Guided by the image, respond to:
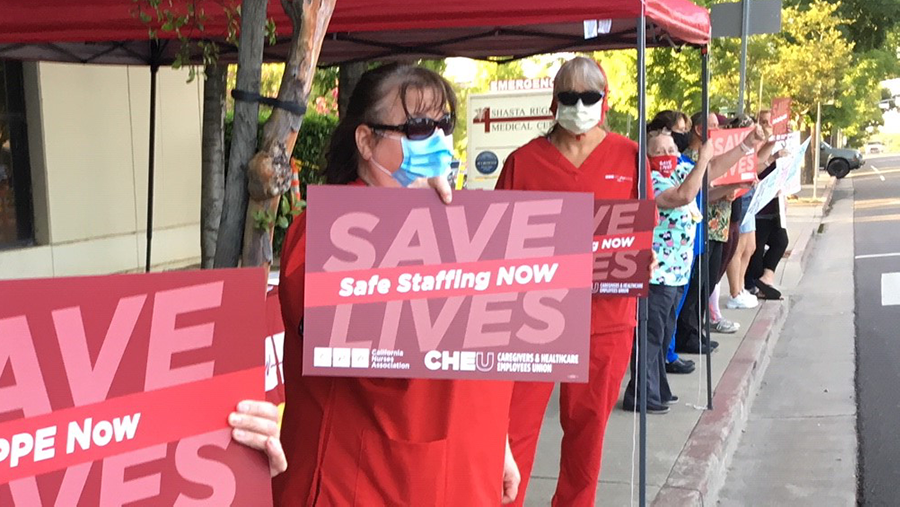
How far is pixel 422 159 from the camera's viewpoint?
2305 millimetres

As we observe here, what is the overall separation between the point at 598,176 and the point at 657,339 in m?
2.02

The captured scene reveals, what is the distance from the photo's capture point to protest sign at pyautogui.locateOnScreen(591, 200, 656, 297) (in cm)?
400

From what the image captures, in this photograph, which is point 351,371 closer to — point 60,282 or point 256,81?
point 60,282

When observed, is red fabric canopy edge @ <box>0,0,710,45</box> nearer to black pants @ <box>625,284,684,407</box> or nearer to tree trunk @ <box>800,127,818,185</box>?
black pants @ <box>625,284,684,407</box>

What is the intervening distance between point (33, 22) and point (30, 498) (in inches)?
142

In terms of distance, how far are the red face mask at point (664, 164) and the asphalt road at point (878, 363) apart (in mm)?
2024

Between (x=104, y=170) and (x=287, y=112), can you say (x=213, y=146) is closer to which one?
(x=104, y=170)

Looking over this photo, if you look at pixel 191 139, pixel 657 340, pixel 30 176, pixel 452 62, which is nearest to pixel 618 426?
pixel 657 340

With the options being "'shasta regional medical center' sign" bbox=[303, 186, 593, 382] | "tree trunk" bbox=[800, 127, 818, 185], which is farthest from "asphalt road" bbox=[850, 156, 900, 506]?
"tree trunk" bbox=[800, 127, 818, 185]

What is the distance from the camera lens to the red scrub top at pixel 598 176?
4047mm

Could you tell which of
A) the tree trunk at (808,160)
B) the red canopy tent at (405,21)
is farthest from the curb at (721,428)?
the tree trunk at (808,160)

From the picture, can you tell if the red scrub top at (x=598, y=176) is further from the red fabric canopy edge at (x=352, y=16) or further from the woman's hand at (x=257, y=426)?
the woman's hand at (x=257, y=426)

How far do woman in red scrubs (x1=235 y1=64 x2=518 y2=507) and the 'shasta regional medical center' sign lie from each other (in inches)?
2.9

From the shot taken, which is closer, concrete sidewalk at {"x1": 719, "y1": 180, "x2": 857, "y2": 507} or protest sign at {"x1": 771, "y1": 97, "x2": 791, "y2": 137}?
concrete sidewalk at {"x1": 719, "y1": 180, "x2": 857, "y2": 507}
